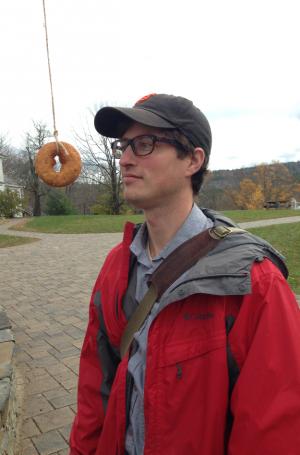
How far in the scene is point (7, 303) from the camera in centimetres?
669

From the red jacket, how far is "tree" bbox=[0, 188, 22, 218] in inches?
1223

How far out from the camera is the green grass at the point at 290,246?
743 centimetres

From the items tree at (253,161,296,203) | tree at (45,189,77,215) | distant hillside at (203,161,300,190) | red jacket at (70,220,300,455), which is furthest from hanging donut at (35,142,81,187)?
distant hillside at (203,161,300,190)

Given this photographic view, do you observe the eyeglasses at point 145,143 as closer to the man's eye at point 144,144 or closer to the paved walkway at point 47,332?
the man's eye at point 144,144

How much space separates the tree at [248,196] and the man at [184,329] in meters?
52.7

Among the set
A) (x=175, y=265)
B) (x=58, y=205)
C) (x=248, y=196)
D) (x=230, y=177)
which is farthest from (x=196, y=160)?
(x=230, y=177)

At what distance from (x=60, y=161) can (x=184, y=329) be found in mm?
2144

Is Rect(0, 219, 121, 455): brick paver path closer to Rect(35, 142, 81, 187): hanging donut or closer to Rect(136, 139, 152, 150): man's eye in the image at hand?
Rect(35, 142, 81, 187): hanging donut

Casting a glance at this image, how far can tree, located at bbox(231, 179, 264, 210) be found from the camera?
173 ft

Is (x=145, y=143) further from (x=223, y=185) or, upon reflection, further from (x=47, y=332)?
(x=223, y=185)

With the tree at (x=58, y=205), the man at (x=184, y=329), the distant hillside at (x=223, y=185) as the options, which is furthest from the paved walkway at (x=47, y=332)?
the distant hillside at (x=223, y=185)

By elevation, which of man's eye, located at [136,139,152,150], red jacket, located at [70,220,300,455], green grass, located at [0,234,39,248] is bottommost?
green grass, located at [0,234,39,248]

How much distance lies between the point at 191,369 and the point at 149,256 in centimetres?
60

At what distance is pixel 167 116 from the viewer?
1.46 meters
